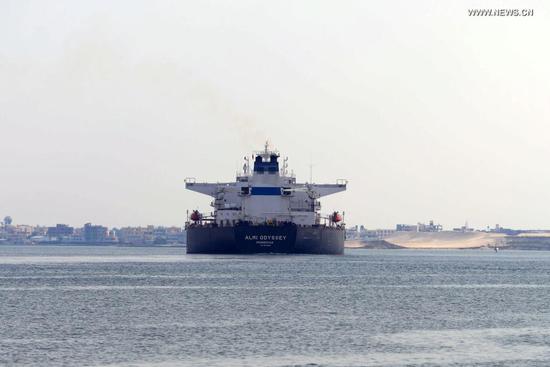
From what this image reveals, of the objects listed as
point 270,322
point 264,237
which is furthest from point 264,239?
point 270,322

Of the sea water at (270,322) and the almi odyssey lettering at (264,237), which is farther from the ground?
the almi odyssey lettering at (264,237)

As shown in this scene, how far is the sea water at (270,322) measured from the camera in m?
40.5

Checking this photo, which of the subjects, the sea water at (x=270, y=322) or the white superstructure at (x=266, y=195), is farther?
the white superstructure at (x=266, y=195)

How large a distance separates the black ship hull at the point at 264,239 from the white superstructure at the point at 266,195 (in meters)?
2.03

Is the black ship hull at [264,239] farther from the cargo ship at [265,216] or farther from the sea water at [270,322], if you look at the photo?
the sea water at [270,322]

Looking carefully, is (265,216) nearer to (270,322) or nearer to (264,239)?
(264,239)

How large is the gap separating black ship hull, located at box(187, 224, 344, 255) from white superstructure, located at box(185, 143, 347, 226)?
6.66ft

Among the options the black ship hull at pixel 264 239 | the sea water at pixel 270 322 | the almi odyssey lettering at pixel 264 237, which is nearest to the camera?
the sea water at pixel 270 322

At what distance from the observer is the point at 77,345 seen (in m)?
43.1

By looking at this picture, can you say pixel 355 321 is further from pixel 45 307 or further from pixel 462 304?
pixel 45 307

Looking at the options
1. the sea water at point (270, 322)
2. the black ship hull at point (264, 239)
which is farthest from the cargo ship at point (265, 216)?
the sea water at point (270, 322)

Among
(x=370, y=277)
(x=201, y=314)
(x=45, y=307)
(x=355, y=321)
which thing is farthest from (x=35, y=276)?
(x=355, y=321)

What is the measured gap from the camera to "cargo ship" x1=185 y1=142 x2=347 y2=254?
137500 mm

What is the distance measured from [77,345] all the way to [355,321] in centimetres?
1568
